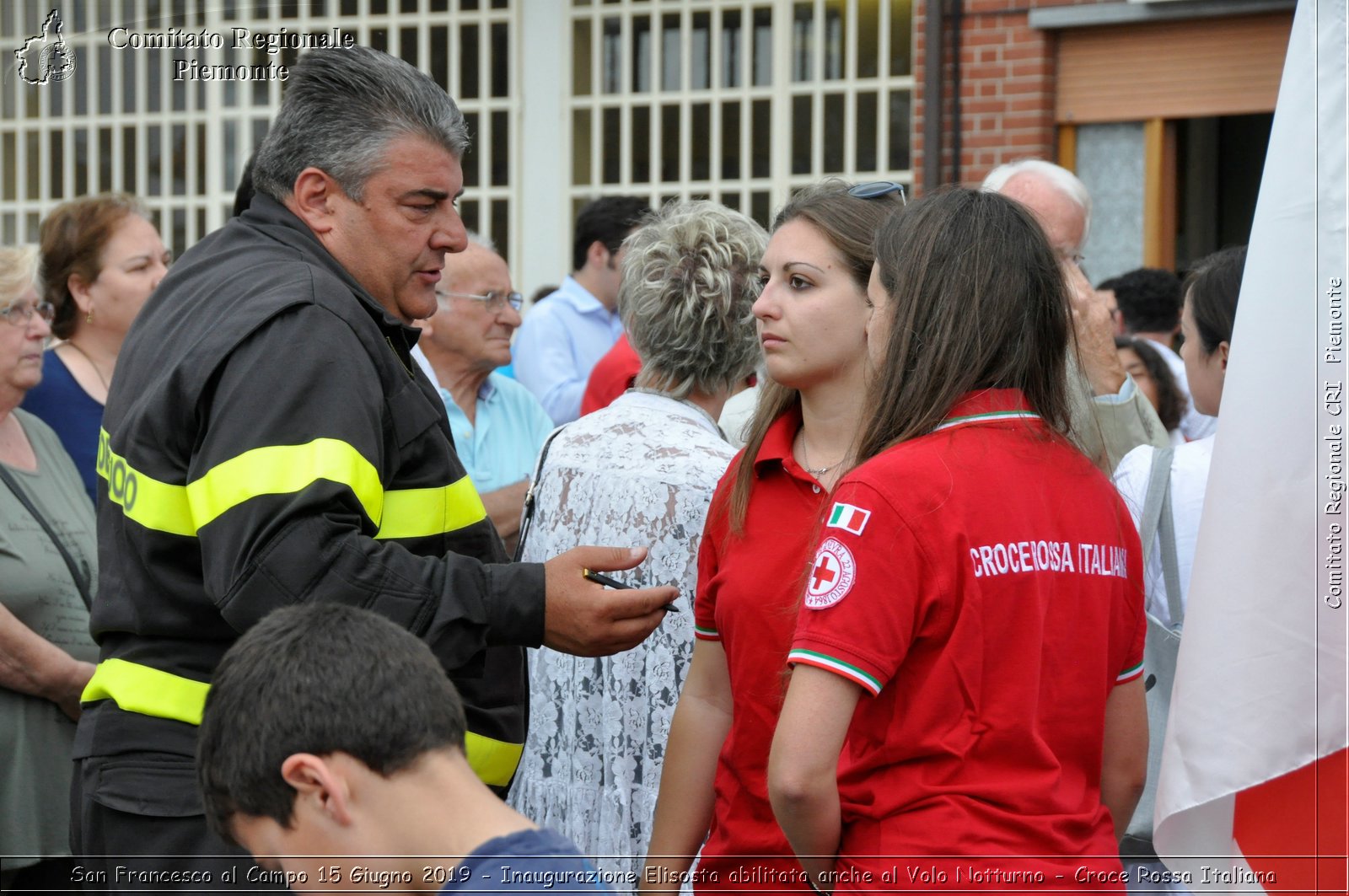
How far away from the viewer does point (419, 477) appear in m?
2.55

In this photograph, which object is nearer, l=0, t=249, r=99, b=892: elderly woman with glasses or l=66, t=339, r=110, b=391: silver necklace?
l=0, t=249, r=99, b=892: elderly woman with glasses

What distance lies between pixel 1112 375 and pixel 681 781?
1.80 m

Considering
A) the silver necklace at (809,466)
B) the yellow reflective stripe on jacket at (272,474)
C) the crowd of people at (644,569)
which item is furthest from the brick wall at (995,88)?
the yellow reflective stripe on jacket at (272,474)

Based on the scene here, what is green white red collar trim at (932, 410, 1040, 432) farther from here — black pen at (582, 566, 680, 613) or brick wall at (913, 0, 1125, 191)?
brick wall at (913, 0, 1125, 191)

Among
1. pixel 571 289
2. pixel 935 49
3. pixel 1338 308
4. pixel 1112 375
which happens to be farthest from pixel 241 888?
pixel 935 49

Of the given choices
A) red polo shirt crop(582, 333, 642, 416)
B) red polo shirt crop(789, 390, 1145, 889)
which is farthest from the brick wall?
red polo shirt crop(789, 390, 1145, 889)

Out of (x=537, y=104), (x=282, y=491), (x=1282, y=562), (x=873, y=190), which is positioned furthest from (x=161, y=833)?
(x=537, y=104)

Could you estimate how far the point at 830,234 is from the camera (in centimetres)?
280

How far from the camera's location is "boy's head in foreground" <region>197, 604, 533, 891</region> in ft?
5.74

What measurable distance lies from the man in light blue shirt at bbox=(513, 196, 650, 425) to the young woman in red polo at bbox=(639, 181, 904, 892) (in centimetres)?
363

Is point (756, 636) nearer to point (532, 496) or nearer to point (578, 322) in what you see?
point (532, 496)

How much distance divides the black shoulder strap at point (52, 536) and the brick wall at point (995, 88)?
566 centimetres

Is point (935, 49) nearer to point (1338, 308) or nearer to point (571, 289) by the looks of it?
point (571, 289)

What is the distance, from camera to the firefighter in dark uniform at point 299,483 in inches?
90.2
